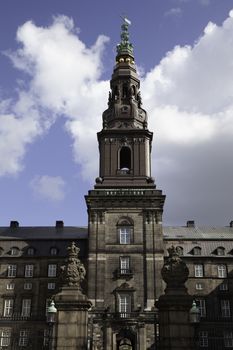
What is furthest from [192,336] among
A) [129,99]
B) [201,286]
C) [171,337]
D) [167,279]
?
[129,99]

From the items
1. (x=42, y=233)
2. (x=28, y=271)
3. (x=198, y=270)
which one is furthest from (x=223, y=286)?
(x=42, y=233)

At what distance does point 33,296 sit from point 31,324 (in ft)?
11.4

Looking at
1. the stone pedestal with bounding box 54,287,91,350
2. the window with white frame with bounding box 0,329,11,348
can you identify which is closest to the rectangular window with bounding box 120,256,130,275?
the window with white frame with bounding box 0,329,11,348

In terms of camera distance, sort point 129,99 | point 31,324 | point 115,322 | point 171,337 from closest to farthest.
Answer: point 171,337
point 115,322
point 31,324
point 129,99

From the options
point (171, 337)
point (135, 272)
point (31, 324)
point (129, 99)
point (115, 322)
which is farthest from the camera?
point (129, 99)

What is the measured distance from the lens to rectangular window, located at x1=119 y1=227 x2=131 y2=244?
54.5 meters

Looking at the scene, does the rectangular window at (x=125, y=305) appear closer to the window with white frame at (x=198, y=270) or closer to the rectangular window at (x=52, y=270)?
the window with white frame at (x=198, y=270)

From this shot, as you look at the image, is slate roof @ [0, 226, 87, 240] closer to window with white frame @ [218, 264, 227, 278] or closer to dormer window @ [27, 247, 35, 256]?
dormer window @ [27, 247, 35, 256]

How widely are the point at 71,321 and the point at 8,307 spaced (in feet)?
127

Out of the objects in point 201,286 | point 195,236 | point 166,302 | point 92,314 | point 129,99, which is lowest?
point 166,302

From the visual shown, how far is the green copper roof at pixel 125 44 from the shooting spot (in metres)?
65.8

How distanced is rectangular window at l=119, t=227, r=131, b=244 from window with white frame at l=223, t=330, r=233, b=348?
15.5 meters

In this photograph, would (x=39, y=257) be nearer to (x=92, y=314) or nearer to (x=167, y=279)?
(x=92, y=314)

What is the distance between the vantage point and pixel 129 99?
61.5 m
